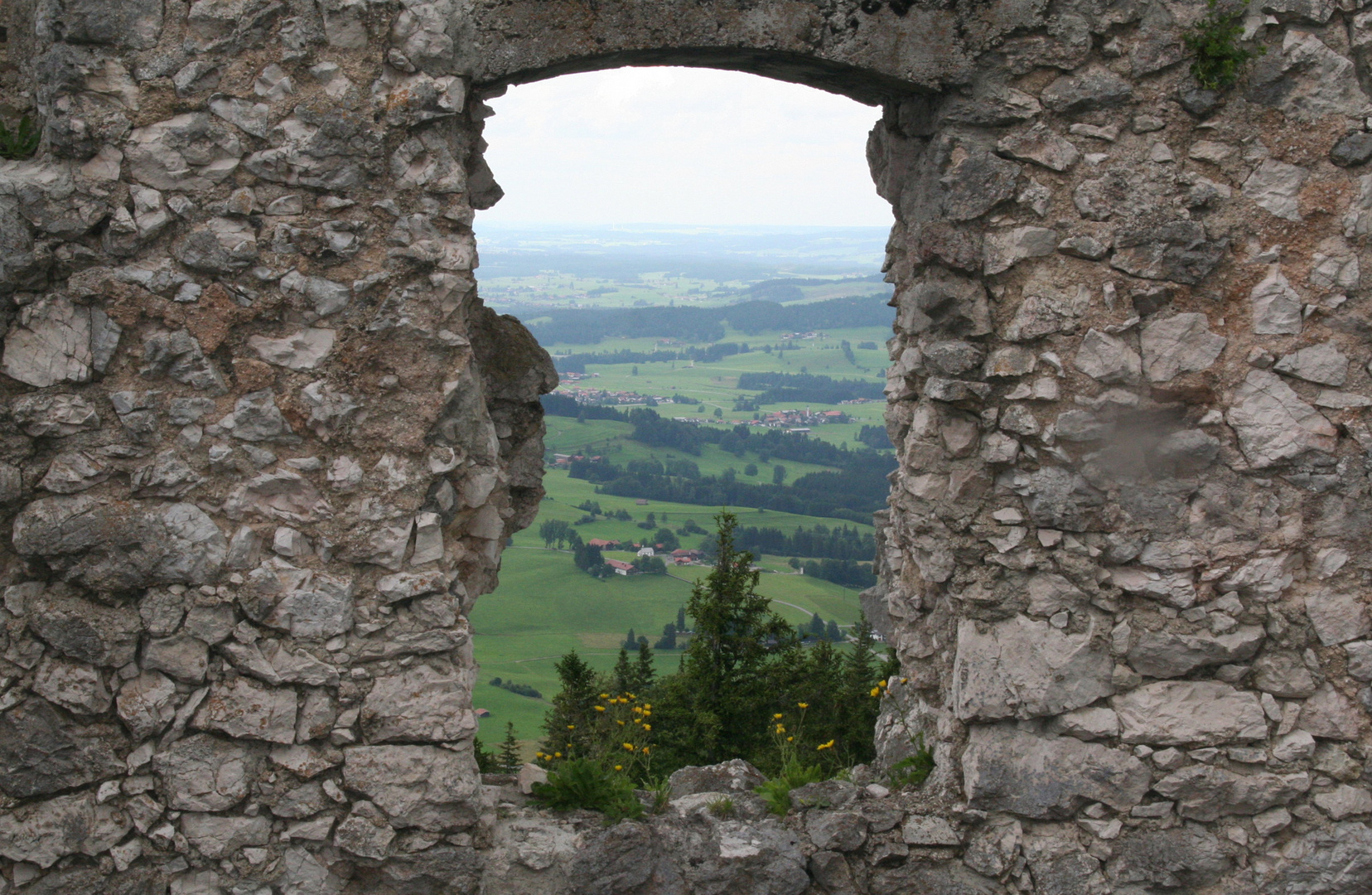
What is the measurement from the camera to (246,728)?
351 centimetres

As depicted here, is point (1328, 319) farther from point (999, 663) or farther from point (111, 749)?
point (111, 749)

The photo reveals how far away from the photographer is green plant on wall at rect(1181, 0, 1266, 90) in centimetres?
353

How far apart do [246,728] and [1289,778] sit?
12.5 feet

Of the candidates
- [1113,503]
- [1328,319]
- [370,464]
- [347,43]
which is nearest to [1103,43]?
[1328,319]

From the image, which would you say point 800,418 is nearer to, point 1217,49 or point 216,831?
point 1217,49

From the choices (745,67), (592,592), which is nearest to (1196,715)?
(745,67)

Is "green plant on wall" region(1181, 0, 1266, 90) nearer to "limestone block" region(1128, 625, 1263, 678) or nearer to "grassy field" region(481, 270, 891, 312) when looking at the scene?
"limestone block" region(1128, 625, 1263, 678)

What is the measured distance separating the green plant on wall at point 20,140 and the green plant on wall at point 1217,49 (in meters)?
4.11

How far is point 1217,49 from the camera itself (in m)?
3.54

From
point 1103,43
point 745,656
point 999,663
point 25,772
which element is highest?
point 1103,43

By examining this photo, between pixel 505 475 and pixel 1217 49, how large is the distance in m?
3.04

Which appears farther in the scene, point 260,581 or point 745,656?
point 745,656

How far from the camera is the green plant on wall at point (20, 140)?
3.49 meters

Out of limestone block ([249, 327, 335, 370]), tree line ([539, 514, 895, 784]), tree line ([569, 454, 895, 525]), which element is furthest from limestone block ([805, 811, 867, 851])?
tree line ([569, 454, 895, 525])
